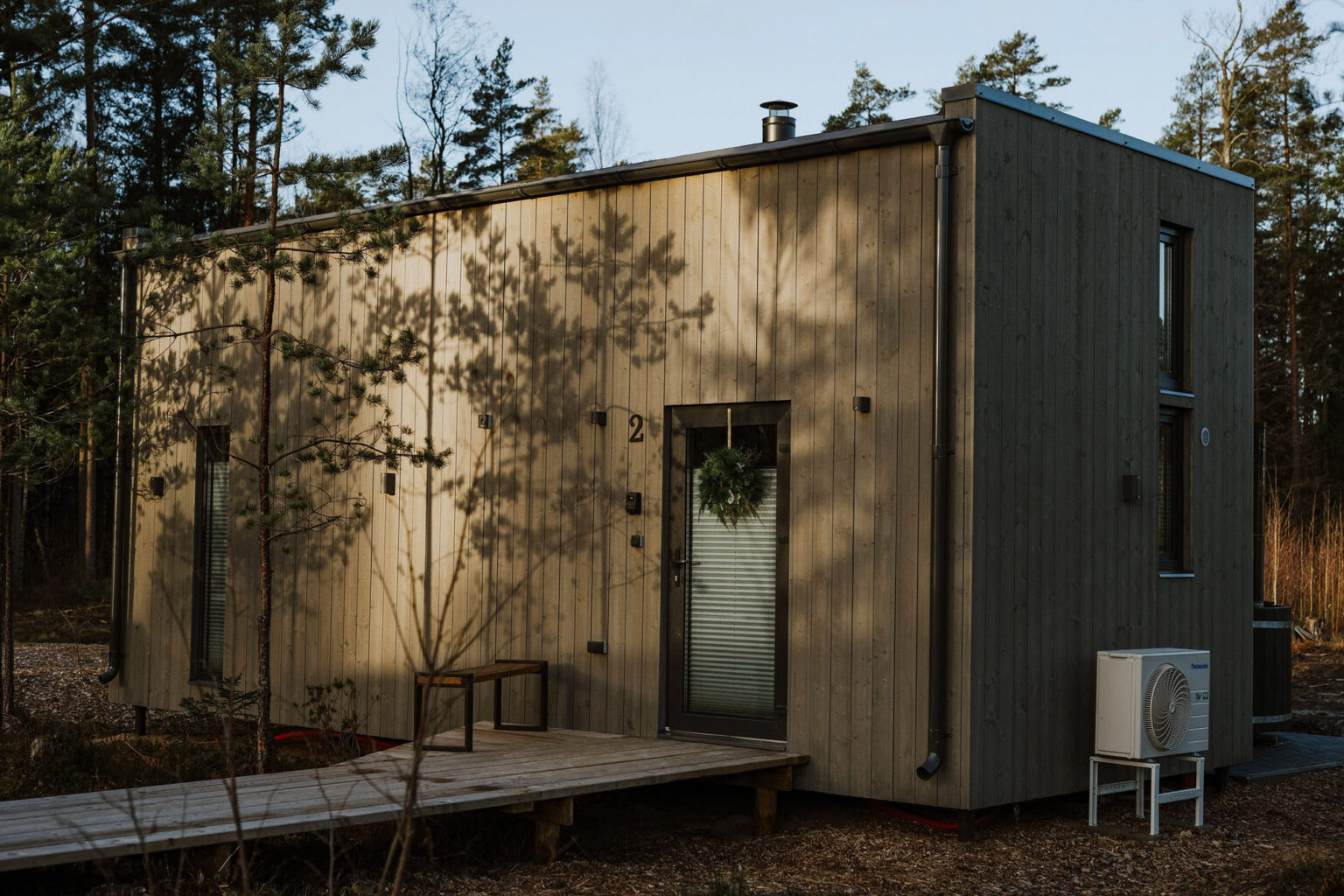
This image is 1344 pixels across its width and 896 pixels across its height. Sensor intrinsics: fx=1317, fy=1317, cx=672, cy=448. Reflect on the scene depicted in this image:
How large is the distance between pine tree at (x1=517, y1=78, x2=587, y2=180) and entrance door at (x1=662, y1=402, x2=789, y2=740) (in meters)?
16.4

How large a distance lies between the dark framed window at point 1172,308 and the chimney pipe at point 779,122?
2.32m

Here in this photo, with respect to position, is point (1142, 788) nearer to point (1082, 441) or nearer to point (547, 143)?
point (1082, 441)

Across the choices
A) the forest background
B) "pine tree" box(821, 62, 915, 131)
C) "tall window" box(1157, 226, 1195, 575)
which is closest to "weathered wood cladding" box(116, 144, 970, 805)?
"tall window" box(1157, 226, 1195, 575)

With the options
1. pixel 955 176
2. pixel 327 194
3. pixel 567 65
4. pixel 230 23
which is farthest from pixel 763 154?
pixel 567 65

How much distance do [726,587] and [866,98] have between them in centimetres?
1871

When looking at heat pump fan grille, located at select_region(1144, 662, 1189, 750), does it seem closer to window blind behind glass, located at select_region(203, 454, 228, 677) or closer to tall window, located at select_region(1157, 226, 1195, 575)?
tall window, located at select_region(1157, 226, 1195, 575)

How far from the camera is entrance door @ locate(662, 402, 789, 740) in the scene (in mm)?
7180

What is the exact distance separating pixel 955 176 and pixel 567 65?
21.3m

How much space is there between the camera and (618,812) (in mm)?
7238

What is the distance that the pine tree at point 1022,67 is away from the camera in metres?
23.8

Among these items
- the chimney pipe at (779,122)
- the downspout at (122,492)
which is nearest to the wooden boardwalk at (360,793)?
the chimney pipe at (779,122)

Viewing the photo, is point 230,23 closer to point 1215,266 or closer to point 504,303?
point 504,303

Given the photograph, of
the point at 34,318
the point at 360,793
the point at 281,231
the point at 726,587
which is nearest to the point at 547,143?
the point at 34,318

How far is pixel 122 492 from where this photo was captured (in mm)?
10445
